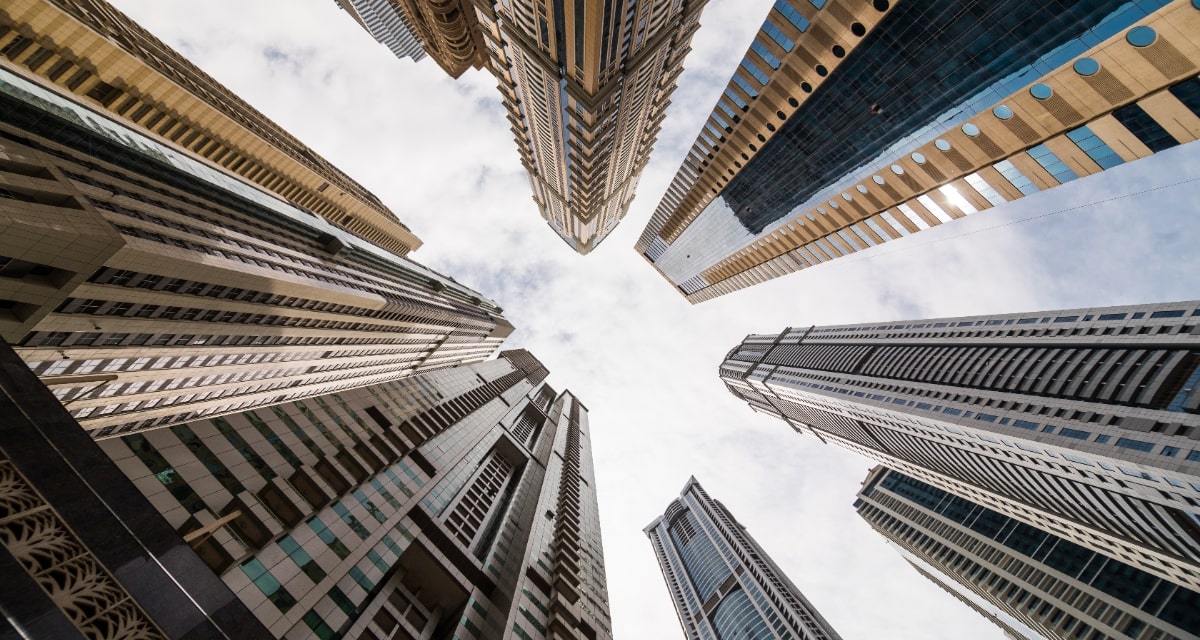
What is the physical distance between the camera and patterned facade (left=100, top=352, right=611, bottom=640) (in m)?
28.7

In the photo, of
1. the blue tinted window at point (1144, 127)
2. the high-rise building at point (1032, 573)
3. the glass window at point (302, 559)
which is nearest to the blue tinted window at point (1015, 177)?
the blue tinted window at point (1144, 127)

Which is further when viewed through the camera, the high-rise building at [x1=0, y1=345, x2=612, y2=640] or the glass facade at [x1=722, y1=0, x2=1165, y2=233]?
the glass facade at [x1=722, y1=0, x2=1165, y2=233]

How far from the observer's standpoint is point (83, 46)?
2403 inches

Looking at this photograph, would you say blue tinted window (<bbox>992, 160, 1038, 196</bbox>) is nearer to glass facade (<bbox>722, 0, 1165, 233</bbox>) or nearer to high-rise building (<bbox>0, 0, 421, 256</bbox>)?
glass facade (<bbox>722, 0, 1165, 233</bbox>)

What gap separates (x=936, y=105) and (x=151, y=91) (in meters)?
102

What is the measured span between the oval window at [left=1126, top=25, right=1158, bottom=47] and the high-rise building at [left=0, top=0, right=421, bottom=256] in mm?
79214

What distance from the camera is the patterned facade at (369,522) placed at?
28.7 m

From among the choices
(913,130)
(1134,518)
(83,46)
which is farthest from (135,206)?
(1134,518)

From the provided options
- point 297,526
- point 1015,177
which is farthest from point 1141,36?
point 297,526

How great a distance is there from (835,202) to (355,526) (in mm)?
59347

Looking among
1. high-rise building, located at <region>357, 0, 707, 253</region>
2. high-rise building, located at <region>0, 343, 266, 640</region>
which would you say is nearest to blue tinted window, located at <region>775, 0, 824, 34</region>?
high-rise building, located at <region>357, 0, 707, 253</region>

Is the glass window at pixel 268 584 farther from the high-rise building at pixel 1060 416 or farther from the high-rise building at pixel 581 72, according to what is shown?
the high-rise building at pixel 1060 416

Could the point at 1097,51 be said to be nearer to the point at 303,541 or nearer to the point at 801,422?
the point at 303,541

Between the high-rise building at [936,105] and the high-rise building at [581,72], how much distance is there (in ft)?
42.1
